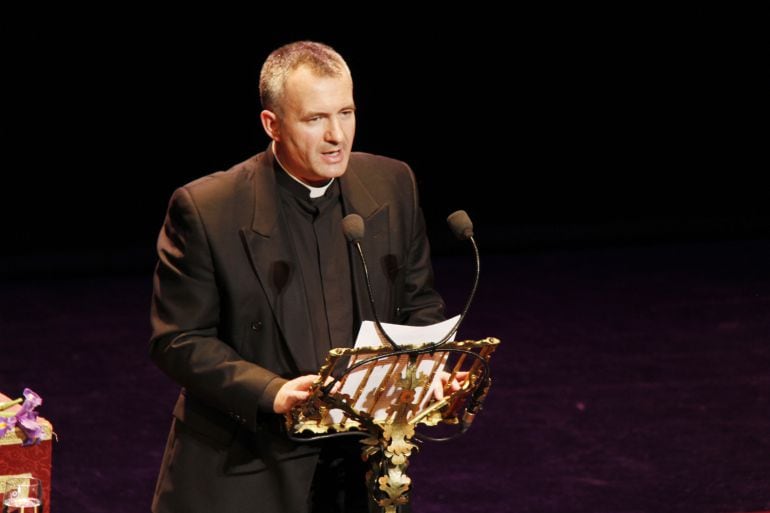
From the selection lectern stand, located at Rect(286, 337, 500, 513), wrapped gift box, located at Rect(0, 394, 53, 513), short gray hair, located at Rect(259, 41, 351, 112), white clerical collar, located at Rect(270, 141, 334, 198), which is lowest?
wrapped gift box, located at Rect(0, 394, 53, 513)

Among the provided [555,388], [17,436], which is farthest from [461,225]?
[555,388]

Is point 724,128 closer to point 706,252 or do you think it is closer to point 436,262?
point 706,252

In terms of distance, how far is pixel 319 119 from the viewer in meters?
2.36

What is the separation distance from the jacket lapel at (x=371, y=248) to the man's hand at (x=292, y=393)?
29 cm

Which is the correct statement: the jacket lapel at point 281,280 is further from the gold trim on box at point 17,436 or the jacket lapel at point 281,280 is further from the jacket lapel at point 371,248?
the gold trim on box at point 17,436

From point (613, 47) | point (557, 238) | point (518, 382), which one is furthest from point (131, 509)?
point (613, 47)

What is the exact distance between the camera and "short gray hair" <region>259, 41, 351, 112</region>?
2.36 m

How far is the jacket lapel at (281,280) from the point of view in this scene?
2430 millimetres

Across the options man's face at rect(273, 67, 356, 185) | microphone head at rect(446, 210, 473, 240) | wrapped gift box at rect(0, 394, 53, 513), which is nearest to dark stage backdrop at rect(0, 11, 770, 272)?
wrapped gift box at rect(0, 394, 53, 513)

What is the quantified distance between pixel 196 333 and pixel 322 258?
290mm

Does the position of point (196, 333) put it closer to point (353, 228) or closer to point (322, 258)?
point (322, 258)

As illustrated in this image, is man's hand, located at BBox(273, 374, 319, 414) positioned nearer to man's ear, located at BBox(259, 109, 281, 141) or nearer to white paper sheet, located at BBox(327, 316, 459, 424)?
white paper sheet, located at BBox(327, 316, 459, 424)

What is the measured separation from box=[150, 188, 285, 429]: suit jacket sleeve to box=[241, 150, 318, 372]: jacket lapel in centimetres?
9

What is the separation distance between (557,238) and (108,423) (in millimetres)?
3901
